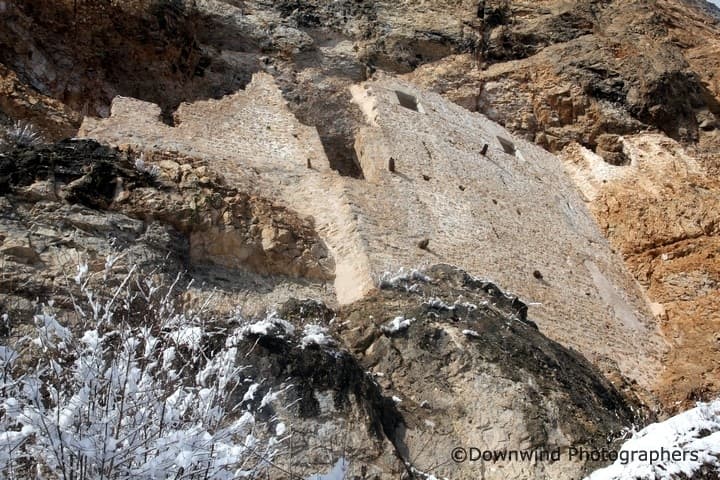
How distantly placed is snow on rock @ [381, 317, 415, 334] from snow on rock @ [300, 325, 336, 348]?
0.85 metres

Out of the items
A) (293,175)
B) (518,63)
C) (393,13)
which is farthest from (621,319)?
(393,13)

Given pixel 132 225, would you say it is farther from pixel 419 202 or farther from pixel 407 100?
pixel 407 100

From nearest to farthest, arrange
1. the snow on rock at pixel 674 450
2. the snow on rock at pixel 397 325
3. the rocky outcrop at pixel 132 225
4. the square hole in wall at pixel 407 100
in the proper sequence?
the snow on rock at pixel 674 450 → the rocky outcrop at pixel 132 225 → the snow on rock at pixel 397 325 → the square hole in wall at pixel 407 100

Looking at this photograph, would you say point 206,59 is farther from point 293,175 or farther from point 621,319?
point 621,319

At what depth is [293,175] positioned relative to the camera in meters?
10.2

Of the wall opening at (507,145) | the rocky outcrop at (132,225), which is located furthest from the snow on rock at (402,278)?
the wall opening at (507,145)

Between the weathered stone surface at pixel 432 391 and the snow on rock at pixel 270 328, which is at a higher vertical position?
the snow on rock at pixel 270 328

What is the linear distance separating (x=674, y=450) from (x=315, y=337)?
106 inches

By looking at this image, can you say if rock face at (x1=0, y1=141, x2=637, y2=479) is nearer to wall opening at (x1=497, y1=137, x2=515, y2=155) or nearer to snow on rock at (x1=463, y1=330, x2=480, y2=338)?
snow on rock at (x1=463, y1=330, x2=480, y2=338)

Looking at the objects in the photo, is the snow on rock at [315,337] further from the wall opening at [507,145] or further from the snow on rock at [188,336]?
the wall opening at [507,145]

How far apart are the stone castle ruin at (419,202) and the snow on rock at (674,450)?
12.1ft

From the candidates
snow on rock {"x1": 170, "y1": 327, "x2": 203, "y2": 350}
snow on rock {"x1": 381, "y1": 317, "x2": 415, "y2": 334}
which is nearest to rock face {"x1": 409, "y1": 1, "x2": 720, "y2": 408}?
snow on rock {"x1": 381, "y1": 317, "x2": 415, "y2": 334}

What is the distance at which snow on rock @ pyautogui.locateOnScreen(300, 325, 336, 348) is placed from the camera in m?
5.97

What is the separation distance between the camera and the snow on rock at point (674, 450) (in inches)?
178
